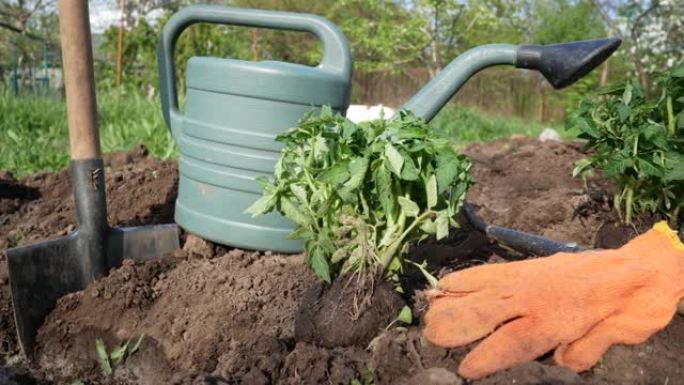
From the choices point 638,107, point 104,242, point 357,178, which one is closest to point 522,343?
point 357,178

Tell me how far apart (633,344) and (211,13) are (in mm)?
1745

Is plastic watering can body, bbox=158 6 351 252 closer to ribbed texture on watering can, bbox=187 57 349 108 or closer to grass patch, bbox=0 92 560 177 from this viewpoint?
ribbed texture on watering can, bbox=187 57 349 108

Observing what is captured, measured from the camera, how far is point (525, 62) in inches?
83.0

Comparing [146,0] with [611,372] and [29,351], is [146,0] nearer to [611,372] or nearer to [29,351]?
[29,351]

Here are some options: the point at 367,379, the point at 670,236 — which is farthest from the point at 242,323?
the point at 670,236

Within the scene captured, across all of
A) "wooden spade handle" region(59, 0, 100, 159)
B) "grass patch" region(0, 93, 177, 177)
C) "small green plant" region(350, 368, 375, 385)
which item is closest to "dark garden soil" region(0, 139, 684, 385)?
"small green plant" region(350, 368, 375, 385)

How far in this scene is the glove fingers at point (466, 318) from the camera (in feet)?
5.67

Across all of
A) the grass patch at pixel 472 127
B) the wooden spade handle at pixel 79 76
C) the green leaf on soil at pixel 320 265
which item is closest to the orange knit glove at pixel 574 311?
the green leaf on soil at pixel 320 265

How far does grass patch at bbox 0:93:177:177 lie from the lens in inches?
177

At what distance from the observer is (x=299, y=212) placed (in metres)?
1.84

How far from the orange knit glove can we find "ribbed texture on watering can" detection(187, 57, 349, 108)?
891 mm

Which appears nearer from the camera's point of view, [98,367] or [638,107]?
[98,367]

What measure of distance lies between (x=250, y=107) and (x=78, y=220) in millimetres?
676

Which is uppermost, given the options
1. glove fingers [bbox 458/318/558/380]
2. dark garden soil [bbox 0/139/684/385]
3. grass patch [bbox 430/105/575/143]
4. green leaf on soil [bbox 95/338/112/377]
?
glove fingers [bbox 458/318/558/380]
